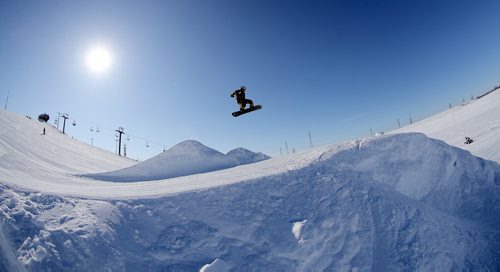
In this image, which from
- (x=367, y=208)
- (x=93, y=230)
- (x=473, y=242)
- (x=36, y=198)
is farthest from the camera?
(x=367, y=208)

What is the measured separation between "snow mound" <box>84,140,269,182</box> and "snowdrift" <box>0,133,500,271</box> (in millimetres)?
9046

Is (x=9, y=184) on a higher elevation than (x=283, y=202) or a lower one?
higher

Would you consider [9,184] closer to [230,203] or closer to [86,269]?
[86,269]

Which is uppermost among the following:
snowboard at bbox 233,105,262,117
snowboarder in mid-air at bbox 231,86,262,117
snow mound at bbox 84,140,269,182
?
snowboarder in mid-air at bbox 231,86,262,117

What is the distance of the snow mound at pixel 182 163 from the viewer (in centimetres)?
2023

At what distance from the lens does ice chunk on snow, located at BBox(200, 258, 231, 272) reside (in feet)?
31.3

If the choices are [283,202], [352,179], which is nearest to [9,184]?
[283,202]

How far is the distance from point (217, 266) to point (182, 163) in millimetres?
13632

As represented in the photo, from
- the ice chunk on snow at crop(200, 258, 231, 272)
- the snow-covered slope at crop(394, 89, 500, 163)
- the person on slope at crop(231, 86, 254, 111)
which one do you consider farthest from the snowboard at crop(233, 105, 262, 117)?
the snow-covered slope at crop(394, 89, 500, 163)

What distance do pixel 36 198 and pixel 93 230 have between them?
117 inches

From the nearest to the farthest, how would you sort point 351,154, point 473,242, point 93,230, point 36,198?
point 93,230 → point 36,198 → point 473,242 → point 351,154

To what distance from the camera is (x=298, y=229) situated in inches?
445

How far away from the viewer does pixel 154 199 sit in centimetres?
1203

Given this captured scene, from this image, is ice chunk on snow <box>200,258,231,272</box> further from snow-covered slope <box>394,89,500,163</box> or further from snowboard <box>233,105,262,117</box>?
snow-covered slope <box>394,89,500,163</box>
